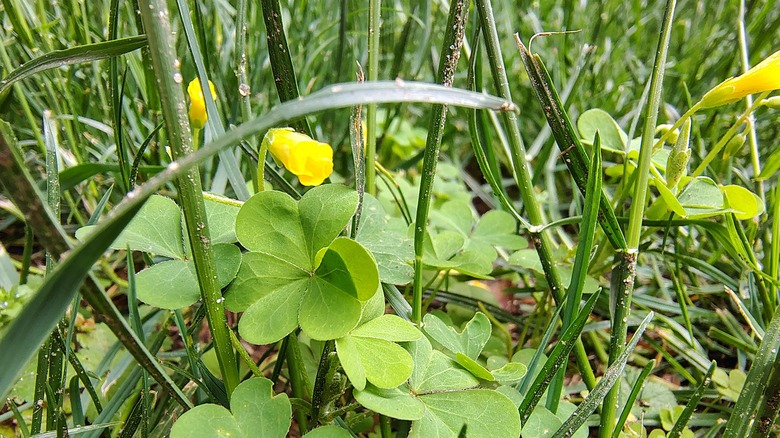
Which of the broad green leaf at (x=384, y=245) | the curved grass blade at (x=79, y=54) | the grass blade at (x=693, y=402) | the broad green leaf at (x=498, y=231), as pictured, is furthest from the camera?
the broad green leaf at (x=498, y=231)

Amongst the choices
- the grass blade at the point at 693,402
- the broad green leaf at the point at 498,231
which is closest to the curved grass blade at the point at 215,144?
the grass blade at the point at 693,402

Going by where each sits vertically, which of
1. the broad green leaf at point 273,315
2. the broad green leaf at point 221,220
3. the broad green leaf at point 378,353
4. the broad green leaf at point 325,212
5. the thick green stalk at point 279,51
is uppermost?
the thick green stalk at point 279,51

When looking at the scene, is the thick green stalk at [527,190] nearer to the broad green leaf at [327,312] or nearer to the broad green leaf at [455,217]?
the broad green leaf at [327,312]

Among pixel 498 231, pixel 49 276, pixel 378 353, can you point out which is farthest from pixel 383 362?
→ pixel 498 231

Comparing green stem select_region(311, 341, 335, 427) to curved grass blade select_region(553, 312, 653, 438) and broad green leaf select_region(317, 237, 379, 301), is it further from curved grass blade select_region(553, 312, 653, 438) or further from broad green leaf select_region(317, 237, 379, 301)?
curved grass blade select_region(553, 312, 653, 438)

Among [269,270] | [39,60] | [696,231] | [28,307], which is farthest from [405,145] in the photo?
[28,307]

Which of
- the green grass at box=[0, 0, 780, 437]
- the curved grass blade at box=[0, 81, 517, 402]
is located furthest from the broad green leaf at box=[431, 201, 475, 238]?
the curved grass blade at box=[0, 81, 517, 402]
